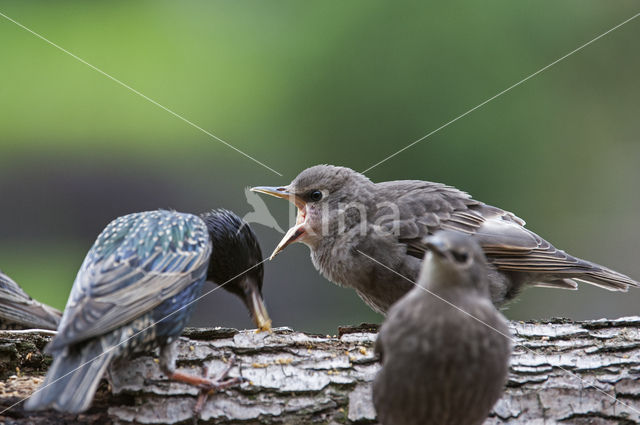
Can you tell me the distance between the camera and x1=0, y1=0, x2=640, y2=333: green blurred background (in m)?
6.12

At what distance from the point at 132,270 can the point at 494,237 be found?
2174 mm

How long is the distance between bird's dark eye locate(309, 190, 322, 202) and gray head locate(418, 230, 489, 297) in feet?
6.62

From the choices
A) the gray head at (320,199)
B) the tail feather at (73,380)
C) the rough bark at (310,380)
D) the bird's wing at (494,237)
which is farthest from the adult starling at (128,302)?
the bird's wing at (494,237)

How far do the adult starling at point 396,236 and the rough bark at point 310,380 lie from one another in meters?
0.44

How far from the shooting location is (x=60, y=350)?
2.99m

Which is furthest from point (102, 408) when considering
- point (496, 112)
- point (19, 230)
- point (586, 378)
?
point (496, 112)

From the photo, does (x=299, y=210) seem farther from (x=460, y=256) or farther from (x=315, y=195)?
(x=460, y=256)

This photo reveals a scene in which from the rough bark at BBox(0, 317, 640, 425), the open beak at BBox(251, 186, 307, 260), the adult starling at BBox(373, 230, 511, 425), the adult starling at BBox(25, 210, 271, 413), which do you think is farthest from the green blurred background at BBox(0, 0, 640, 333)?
the adult starling at BBox(373, 230, 511, 425)

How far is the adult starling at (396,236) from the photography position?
4.33 m

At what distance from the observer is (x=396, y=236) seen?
4.40 meters

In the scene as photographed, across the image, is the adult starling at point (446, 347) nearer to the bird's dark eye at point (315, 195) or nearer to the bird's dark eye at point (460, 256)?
the bird's dark eye at point (460, 256)

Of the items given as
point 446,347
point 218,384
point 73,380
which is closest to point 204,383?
point 218,384

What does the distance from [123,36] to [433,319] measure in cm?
537

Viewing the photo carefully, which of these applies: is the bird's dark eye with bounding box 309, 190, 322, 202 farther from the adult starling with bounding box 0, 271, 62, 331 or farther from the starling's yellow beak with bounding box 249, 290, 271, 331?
the adult starling with bounding box 0, 271, 62, 331
